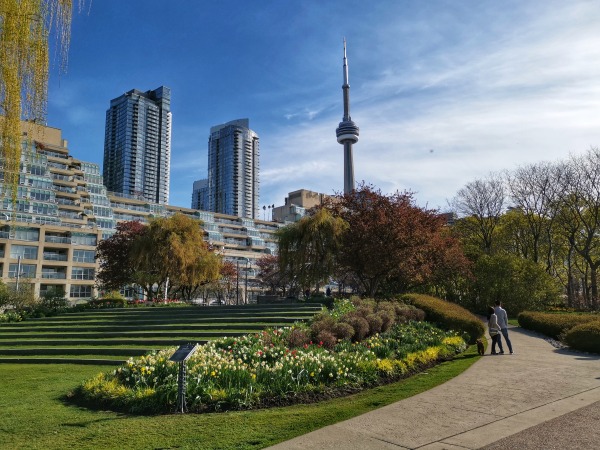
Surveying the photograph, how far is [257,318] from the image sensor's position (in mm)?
18609

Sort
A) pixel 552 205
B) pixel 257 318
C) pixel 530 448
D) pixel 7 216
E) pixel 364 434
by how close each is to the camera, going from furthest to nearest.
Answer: pixel 7 216, pixel 552 205, pixel 257 318, pixel 364 434, pixel 530 448

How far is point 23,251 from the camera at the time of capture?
6394 cm

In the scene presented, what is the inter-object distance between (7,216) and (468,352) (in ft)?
207

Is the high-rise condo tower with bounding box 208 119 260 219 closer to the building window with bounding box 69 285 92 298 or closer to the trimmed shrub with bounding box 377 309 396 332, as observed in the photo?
the building window with bounding box 69 285 92 298

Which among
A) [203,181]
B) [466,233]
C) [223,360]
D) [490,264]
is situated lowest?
[223,360]

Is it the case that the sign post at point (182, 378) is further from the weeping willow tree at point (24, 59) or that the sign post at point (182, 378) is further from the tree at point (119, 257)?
the tree at point (119, 257)

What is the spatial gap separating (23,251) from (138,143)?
86.4m

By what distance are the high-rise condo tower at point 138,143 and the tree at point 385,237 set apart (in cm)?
12350

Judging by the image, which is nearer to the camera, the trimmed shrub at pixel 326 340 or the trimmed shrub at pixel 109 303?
the trimmed shrub at pixel 326 340

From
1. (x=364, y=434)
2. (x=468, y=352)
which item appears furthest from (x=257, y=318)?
(x=364, y=434)

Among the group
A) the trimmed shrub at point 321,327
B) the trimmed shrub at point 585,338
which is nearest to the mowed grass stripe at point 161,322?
the trimmed shrub at point 321,327

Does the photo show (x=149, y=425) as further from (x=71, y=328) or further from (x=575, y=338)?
(x=71, y=328)

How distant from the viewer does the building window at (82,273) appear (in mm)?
69312

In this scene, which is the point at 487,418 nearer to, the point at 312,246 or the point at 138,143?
the point at 312,246
